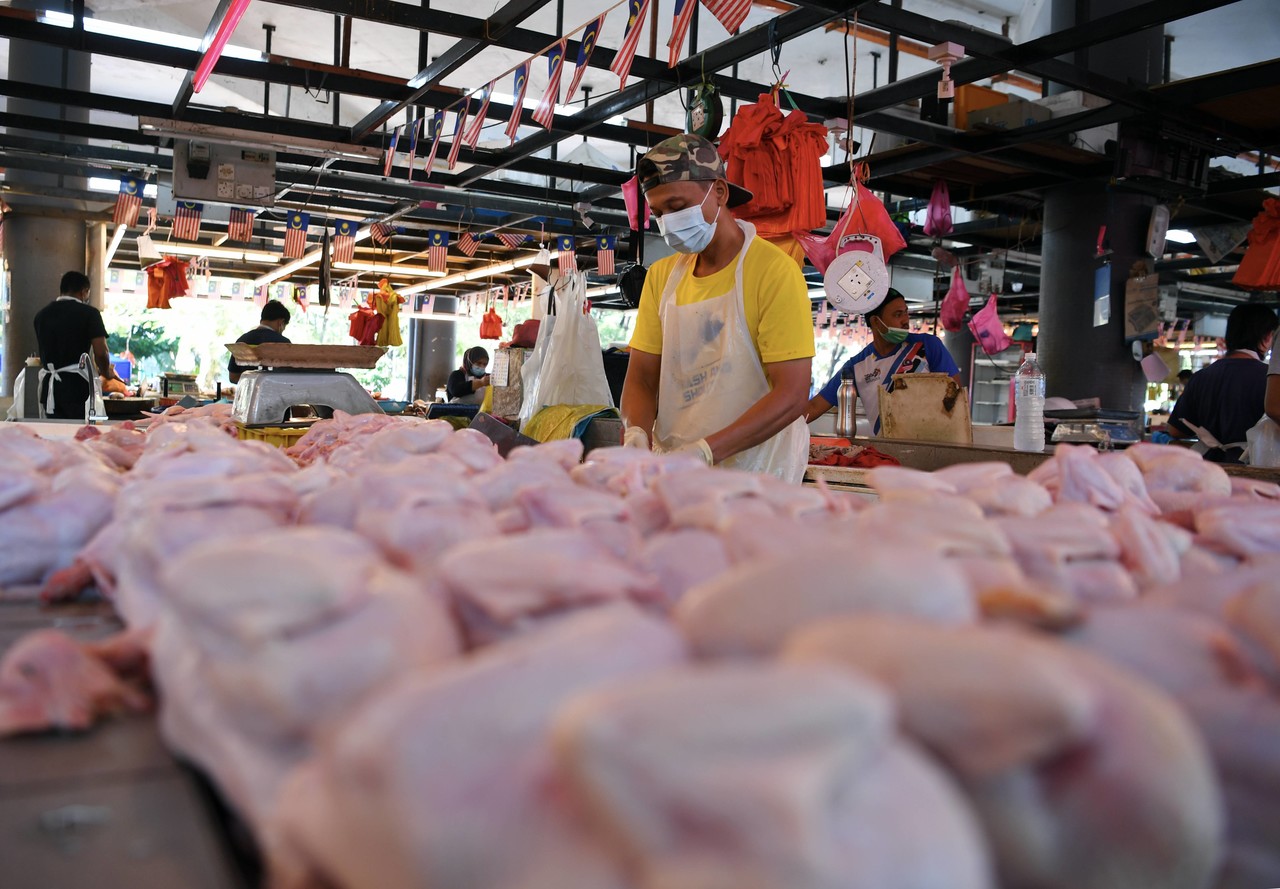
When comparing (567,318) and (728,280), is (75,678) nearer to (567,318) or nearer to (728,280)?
(728,280)

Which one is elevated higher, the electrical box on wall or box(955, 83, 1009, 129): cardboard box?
box(955, 83, 1009, 129): cardboard box

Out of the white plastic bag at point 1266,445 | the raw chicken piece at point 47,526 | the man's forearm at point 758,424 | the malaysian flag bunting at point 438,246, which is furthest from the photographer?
the malaysian flag bunting at point 438,246

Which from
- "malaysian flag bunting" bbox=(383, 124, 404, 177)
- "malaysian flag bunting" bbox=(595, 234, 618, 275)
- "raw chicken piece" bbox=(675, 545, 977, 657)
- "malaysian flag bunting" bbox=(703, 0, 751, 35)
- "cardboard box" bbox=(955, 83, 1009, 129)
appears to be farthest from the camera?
"malaysian flag bunting" bbox=(595, 234, 618, 275)

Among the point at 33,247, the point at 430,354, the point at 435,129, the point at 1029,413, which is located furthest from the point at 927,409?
the point at 430,354

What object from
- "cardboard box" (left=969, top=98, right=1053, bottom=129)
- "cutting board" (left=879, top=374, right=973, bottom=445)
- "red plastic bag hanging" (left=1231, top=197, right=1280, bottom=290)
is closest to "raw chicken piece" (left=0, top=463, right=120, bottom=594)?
"cutting board" (left=879, top=374, right=973, bottom=445)

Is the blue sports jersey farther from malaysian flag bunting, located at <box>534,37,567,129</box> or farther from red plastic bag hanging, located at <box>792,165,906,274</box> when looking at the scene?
malaysian flag bunting, located at <box>534,37,567,129</box>

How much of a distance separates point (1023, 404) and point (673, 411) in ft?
5.51

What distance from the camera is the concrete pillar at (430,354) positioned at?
73.4ft

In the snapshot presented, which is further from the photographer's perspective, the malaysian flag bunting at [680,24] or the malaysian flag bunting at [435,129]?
the malaysian flag bunting at [435,129]

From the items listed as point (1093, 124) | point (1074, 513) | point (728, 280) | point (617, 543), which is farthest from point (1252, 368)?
point (617, 543)

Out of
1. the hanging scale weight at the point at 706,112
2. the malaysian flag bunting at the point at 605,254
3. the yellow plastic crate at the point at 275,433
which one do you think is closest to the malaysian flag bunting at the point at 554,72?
the hanging scale weight at the point at 706,112

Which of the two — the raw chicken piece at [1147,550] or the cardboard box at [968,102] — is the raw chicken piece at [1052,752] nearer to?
the raw chicken piece at [1147,550]

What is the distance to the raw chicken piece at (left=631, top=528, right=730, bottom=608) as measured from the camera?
2.89 ft

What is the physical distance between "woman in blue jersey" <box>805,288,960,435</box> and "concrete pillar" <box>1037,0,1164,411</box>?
281 centimetres
